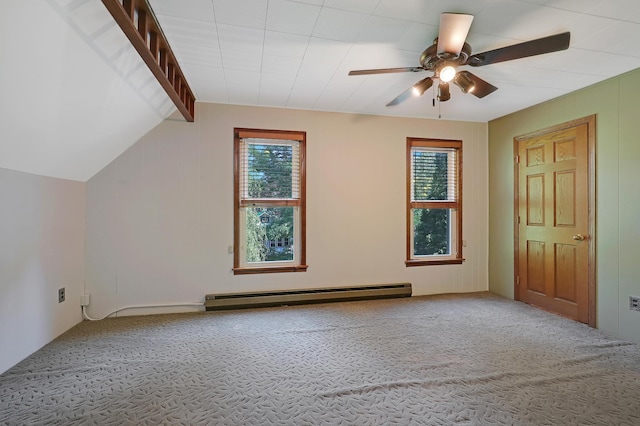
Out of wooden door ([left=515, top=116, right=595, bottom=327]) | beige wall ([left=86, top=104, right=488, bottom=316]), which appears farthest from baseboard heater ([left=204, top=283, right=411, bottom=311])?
wooden door ([left=515, top=116, right=595, bottom=327])

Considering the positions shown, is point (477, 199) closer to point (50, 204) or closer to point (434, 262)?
point (434, 262)

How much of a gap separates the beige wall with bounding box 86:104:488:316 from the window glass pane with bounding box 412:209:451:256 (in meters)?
0.24

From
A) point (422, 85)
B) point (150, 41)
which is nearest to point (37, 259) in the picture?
point (150, 41)

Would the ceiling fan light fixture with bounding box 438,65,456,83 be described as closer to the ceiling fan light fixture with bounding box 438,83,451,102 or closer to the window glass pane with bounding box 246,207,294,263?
the ceiling fan light fixture with bounding box 438,83,451,102

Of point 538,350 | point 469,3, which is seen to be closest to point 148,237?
point 469,3

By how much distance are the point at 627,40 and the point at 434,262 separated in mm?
2778

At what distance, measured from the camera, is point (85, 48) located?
1737mm

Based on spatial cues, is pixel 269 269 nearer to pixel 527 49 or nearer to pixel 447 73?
pixel 447 73

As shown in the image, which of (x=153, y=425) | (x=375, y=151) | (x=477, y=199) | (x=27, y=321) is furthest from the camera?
(x=477, y=199)

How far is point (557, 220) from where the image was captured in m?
3.31

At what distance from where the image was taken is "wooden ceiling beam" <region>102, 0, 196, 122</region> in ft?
5.23

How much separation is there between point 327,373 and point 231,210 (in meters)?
2.09

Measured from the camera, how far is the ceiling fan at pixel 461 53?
68.1 inches

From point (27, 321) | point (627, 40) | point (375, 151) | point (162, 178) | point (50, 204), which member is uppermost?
point (627, 40)
